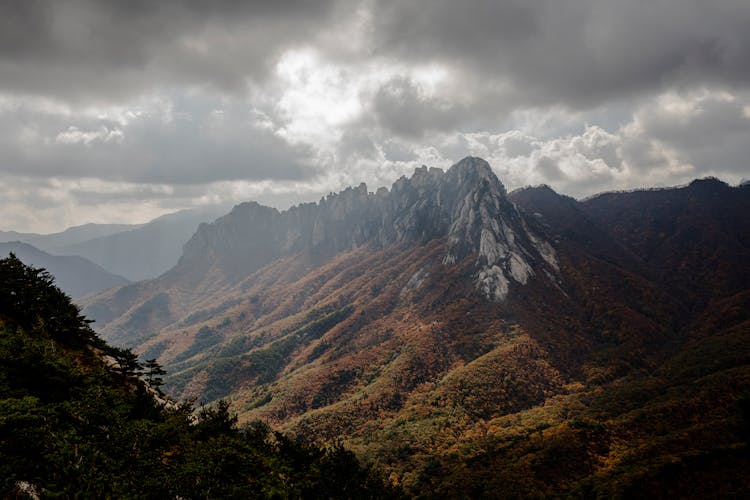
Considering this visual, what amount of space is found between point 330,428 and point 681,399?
413ft

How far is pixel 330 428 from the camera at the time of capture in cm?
14825

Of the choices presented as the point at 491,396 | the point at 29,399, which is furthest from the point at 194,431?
the point at 491,396

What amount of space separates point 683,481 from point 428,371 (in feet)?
383

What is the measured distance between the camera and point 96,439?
2456cm

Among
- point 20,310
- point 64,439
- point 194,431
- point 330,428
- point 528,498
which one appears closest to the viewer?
point 64,439

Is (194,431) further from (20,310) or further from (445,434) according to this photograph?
(445,434)

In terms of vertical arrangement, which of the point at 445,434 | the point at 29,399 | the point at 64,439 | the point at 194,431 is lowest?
the point at 445,434

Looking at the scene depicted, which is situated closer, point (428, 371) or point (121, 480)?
point (121, 480)

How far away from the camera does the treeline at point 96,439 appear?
19.5 meters

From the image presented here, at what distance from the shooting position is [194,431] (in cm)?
3941

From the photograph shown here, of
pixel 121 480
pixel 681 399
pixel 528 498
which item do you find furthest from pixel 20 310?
pixel 681 399

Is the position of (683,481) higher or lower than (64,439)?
lower

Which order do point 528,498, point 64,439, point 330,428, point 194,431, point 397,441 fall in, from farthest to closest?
point 330,428 → point 397,441 → point 528,498 → point 194,431 → point 64,439

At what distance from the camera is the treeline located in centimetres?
1955
